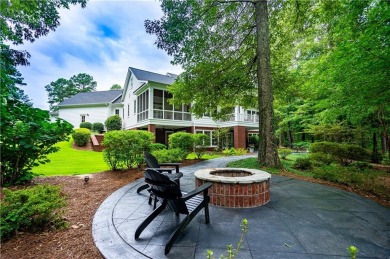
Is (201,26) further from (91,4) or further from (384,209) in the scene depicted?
(384,209)

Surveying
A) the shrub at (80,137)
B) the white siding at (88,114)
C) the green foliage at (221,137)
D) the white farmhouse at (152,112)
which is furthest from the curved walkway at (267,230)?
the white siding at (88,114)

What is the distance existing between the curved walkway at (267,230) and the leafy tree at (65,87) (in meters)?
53.2

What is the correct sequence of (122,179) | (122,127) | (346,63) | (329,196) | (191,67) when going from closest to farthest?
(329,196), (346,63), (122,179), (191,67), (122,127)

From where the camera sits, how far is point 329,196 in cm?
414

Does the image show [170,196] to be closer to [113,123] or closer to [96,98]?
[113,123]

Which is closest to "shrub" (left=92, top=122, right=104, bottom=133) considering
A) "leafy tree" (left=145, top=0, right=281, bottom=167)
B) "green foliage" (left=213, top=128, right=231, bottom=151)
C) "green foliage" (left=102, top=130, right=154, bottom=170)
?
"green foliage" (left=213, top=128, right=231, bottom=151)

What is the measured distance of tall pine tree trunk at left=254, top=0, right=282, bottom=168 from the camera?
7.34 m

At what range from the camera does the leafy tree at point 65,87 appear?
1812 inches

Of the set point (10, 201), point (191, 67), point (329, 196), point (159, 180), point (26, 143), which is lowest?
point (329, 196)

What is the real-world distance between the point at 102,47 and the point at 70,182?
26.3 ft

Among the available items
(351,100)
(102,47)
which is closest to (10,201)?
(351,100)

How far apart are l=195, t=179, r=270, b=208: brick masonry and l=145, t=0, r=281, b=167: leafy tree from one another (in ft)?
13.7

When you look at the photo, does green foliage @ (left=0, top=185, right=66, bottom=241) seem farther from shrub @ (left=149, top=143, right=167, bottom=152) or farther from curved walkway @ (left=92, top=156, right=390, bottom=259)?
shrub @ (left=149, top=143, right=167, bottom=152)

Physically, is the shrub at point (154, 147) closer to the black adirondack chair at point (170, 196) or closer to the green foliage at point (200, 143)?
the green foliage at point (200, 143)
